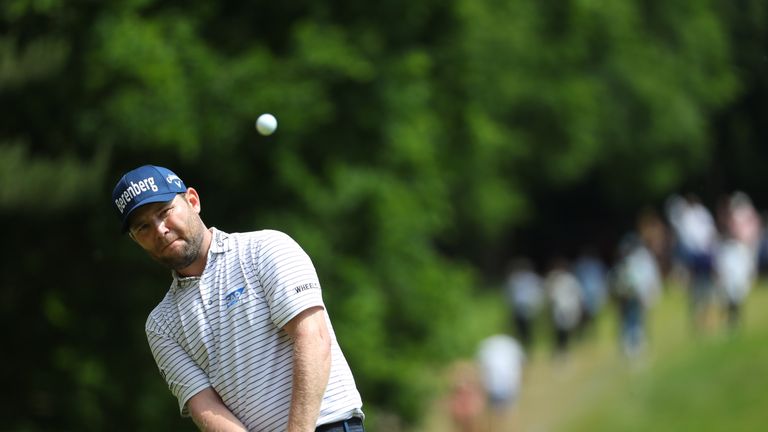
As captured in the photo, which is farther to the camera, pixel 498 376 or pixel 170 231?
pixel 498 376

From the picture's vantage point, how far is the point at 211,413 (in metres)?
A: 4.53

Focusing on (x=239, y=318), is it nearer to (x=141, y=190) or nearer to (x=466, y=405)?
(x=141, y=190)

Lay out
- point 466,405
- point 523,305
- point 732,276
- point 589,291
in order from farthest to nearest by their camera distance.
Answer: point 523,305
point 589,291
point 732,276
point 466,405

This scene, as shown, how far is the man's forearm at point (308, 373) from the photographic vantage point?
430 centimetres

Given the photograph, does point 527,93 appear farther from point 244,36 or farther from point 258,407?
point 258,407

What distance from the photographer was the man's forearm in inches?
169

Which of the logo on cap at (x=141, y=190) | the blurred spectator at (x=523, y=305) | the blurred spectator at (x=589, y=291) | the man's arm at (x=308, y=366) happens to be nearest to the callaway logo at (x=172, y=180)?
the logo on cap at (x=141, y=190)

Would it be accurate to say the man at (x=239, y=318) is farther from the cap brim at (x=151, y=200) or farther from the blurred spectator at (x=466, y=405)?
the blurred spectator at (x=466, y=405)

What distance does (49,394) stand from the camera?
16.5 meters

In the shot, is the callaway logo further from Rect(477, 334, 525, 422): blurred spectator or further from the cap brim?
Rect(477, 334, 525, 422): blurred spectator

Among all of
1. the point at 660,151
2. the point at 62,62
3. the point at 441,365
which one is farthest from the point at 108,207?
the point at 660,151

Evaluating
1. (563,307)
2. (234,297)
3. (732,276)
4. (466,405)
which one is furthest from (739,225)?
(234,297)

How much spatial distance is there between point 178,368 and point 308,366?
1.79 feet

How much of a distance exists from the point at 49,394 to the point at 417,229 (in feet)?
17.4
